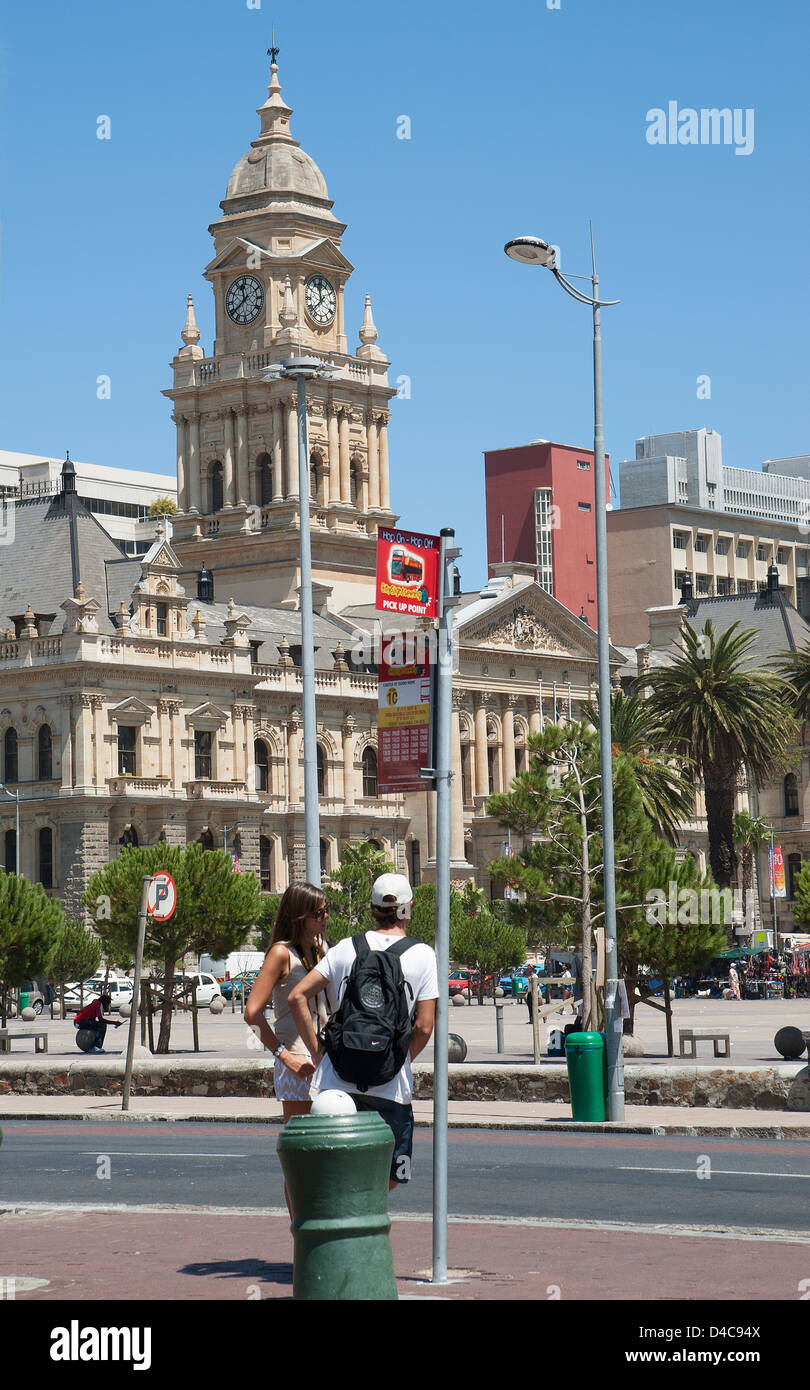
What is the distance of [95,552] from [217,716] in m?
9.24

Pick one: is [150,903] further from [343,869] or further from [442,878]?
[343,869]

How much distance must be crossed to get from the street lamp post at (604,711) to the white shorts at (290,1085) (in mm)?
11464

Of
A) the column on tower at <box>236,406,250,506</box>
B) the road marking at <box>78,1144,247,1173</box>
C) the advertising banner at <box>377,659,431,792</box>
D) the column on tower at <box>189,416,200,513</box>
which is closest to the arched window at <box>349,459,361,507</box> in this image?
the column on tower at <box>236,406,250,506</box>

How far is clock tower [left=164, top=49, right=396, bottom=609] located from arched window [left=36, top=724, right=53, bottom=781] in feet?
91.8

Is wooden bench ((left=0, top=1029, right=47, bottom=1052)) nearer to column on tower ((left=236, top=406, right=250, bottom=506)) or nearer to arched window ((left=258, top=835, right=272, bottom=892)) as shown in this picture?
arched window ((left=258, top=835, right=272, bottom=892))

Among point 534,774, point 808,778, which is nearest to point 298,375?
point 534,774

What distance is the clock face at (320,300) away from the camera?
395ft

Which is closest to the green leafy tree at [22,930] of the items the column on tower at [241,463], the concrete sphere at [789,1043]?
the concrete sphere at [789,1043]

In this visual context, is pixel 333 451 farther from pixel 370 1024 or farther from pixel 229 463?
pixel 370 1024

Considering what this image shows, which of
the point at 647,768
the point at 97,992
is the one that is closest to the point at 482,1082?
the point at 647,768

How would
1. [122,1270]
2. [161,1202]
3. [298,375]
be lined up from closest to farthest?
[122,1270] → [161,1202] → [298,375]

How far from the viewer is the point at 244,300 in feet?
397

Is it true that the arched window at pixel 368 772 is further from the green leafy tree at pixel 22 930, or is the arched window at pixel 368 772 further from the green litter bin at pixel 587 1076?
the green litter bin at pixel 587 1076

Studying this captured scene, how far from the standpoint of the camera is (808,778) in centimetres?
12712
